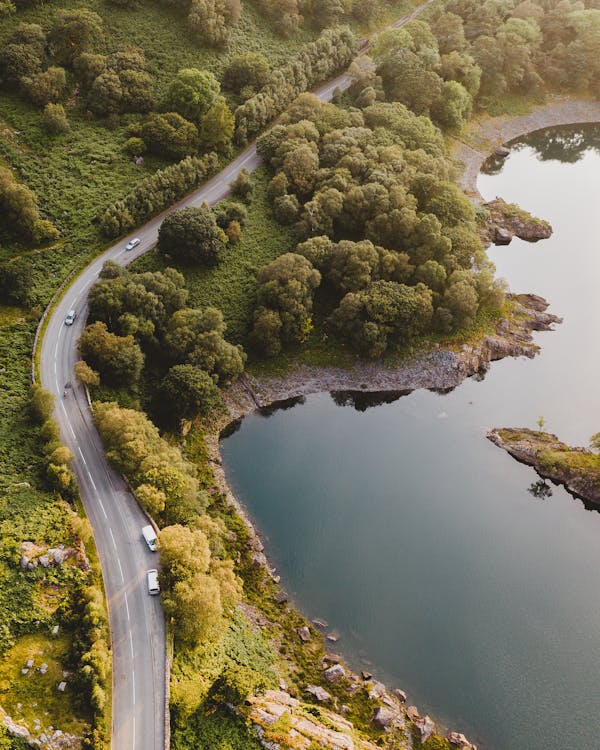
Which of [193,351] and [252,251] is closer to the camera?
A: [193,351]

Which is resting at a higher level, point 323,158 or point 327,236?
point 323,158

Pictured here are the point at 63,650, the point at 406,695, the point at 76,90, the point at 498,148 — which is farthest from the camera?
the point at 498,148

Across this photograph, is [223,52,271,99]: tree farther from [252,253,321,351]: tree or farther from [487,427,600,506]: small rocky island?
[487,427,600,506]: small rocky island

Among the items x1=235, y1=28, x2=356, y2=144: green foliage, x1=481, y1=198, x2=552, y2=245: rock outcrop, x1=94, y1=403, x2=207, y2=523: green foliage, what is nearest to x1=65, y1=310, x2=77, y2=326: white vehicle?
x1=94, y1=403, x2=207, y2=523: green foliage

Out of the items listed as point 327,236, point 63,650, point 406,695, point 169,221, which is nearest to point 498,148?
point 327,236

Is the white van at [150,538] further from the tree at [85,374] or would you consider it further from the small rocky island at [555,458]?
the small rocky island at [555,458]

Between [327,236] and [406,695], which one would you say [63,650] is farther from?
[327,236]

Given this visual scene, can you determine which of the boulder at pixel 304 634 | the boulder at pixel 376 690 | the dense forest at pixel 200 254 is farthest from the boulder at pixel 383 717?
the boulder at pixel 304 634
